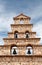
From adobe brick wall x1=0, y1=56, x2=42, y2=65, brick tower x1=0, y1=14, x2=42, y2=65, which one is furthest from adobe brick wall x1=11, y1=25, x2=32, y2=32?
adobe brick wall x1=0, y1=56, x2=42, y2=65

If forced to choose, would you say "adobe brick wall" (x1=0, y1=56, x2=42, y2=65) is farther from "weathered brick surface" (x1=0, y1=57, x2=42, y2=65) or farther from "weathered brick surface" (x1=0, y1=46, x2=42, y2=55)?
"weathered brick surface" (x1=0, y1=46, x2=42, y2=55)

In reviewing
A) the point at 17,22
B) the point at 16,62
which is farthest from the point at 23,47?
the point at 17,22

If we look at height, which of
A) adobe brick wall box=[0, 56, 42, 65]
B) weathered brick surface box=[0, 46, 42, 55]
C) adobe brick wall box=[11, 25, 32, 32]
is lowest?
adobe brick wall box=[0, 56, 42, 65]

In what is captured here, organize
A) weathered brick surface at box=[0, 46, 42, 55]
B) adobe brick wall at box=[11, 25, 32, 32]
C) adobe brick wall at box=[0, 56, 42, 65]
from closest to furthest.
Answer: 1. adobe brick wall at box=[0, 56, 42, 65]
2. weathered brick surface at box=[0, 46, 42, 55]
3. adobe brick wall at box=[11, 25, 32, 32]

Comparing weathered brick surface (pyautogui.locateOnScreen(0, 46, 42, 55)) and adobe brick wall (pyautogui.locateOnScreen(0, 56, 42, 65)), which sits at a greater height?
weathered brick surface (pyautogui.locateOnScreen(0, 46, 42, 55))

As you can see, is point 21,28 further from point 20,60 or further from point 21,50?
point 20,60

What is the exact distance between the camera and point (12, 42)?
26.2 meters

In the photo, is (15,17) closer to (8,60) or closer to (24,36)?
(24,36)

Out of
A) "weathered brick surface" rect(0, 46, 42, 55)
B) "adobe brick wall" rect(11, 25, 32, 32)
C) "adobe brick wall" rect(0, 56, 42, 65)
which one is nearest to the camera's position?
"adobe brick wall" rect(0, 56, 42, 65)

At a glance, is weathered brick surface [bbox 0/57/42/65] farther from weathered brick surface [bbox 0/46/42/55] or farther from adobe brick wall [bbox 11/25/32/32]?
adobe brick wall [bbox 11/25/32/32]

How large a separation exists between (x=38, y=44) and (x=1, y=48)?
566cm

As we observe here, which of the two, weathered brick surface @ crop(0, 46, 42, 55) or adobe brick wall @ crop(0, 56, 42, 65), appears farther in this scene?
weathered brick surface @ crop(0, 46, 42, 55)

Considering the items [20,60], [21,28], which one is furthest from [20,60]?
[21,28]

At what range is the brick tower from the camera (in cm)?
2456
